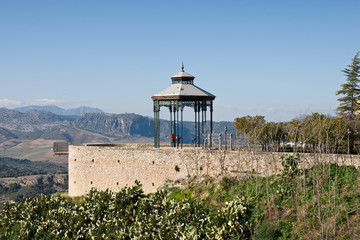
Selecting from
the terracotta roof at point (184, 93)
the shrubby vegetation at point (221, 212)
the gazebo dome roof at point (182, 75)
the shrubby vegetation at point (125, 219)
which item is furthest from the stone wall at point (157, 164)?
the gazebo dome roof at point (182, 75)

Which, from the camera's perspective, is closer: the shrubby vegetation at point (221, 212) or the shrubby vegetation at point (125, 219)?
the shrubby vegetation at point (221, 212)

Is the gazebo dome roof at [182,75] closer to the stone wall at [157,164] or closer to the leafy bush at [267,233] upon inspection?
the stone wall at [157,164]

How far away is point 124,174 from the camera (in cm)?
2680

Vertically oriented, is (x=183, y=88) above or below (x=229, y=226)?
above

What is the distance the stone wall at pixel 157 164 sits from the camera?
22.5 m

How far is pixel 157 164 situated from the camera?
84.0 feet

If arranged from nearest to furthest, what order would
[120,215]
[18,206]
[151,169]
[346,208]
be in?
[346,208] → [120,215] → [18,206] → [151,169]

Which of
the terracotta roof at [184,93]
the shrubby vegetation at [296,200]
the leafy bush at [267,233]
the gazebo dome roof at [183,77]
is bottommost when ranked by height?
the leafy bush at [267,233]

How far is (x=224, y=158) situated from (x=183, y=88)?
22.7 ft

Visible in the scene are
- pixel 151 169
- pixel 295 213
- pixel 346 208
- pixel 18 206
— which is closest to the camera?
pixel 346 208

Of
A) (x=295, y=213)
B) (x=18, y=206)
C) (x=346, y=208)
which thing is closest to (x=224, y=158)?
(x=295, y=213)

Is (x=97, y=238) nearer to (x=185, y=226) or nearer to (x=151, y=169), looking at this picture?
(x=185, y=226)

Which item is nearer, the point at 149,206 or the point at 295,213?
the point at 295,213

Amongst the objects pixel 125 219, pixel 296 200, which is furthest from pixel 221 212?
pixel 125 219
